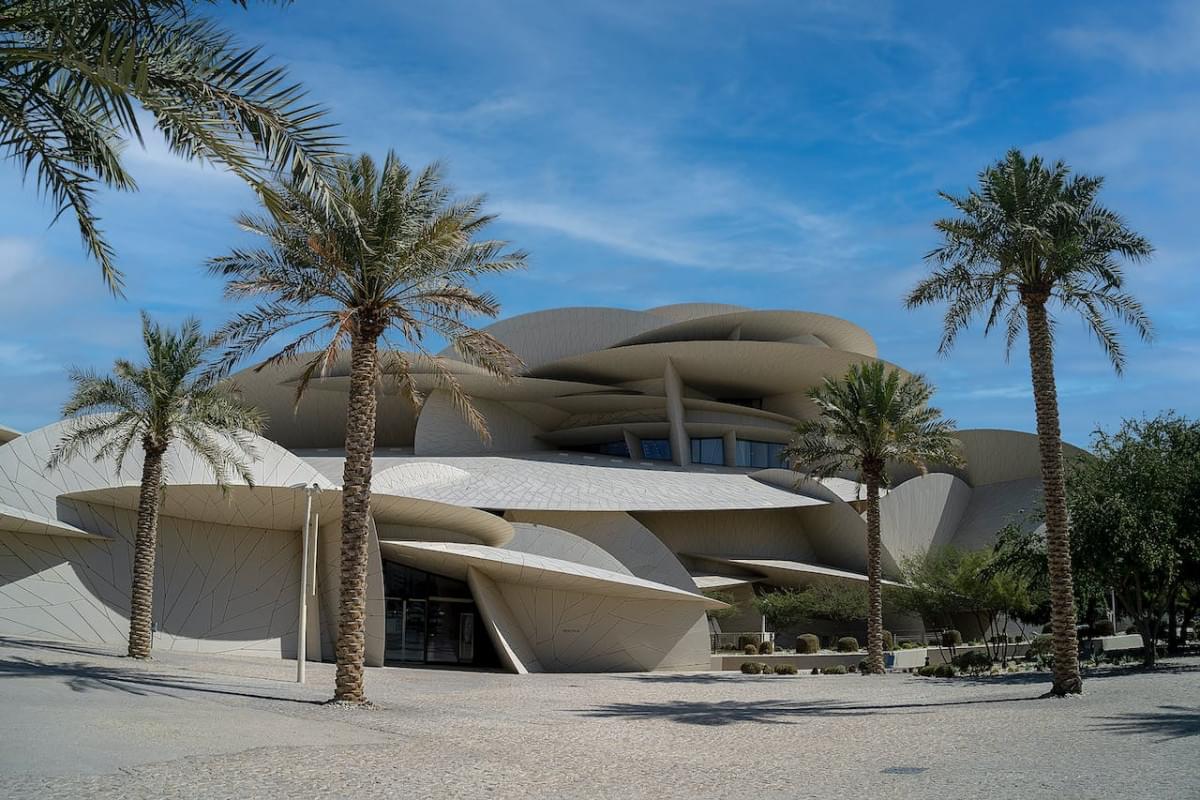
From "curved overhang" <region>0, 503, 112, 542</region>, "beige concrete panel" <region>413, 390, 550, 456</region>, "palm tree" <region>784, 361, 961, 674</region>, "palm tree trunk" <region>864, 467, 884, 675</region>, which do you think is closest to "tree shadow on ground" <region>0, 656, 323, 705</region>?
"curved overhang" <region>0, 503, 112, 542</region>

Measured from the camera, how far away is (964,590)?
3684 cm

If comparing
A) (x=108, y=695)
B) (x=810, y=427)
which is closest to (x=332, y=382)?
(x=810, y=427)

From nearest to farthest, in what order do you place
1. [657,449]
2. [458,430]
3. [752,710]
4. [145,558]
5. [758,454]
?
[752,710] < [145,558] < [458,430] < [657,449] < [758,454]

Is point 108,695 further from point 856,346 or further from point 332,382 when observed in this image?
point 856,346

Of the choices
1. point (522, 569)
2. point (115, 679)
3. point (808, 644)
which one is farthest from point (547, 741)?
point (808, 644)

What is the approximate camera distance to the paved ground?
9.20 m

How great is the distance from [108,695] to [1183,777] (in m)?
12.8

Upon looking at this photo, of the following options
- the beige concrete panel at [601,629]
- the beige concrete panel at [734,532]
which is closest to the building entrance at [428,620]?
the beige concrete panel at [601,629]

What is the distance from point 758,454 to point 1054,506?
1524 inches

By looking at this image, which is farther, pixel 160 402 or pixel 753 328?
pixel 753 328

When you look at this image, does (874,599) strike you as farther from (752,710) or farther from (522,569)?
(752,710)

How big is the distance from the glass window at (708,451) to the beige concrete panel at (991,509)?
13.3 metres

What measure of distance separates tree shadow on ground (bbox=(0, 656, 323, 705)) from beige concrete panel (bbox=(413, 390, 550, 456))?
1330 inches

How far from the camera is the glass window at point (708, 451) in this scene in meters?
56.6
